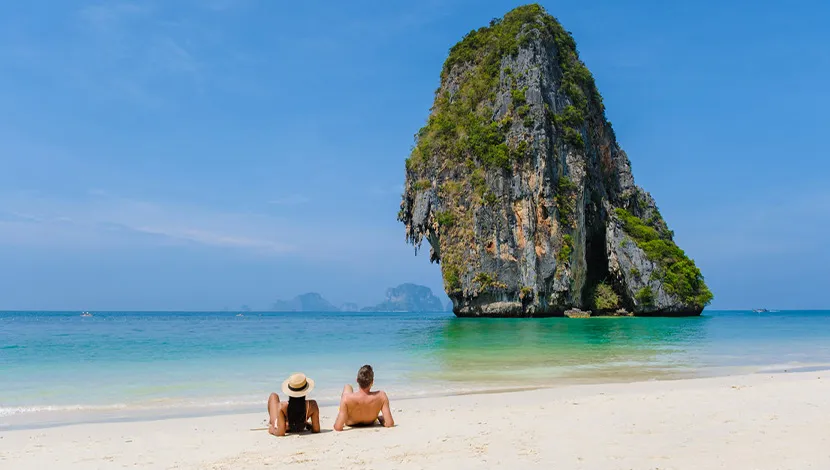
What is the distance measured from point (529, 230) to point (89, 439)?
38.3 m

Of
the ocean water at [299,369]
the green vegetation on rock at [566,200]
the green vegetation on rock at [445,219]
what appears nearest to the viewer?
the ocean water at [299,369]

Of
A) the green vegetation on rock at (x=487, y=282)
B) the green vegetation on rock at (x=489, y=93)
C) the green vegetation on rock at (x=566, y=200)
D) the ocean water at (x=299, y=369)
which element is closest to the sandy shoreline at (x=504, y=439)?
the ocean water at (x=299, y=369)

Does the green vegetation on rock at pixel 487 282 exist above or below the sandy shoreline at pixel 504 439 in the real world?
above

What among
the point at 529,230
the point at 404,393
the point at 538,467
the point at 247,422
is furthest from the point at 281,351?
the point at 529,230

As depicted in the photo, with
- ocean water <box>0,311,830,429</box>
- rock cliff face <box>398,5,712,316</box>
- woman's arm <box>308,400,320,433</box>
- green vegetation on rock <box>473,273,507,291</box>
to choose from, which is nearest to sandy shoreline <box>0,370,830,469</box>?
woman's arm <box>308,400,320,433</box>

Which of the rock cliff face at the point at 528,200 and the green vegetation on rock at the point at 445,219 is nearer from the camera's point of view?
the rock cliff face at the point at 528,200

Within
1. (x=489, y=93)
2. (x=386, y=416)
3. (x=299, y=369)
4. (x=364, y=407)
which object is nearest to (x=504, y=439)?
(x=386, y=416)

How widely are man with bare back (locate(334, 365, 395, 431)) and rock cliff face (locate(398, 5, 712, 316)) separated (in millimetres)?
36060

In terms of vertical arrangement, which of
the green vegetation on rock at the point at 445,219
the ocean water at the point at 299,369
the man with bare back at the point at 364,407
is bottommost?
the ocean water at the point at 299,369

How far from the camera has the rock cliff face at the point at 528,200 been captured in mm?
42406

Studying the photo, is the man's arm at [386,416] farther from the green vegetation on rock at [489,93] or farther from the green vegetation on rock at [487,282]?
the green vegetation on rock at [489,93]

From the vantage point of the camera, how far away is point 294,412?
19.2 feet

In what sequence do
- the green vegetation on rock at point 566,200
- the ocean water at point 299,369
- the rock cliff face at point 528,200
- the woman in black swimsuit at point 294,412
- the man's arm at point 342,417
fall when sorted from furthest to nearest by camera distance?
the green vegetation on rock at point 566,200, the rock cliff face at point 528,200, the ocean water at point 299,369, the man's arm at point 342,417, the woman in black swimsuit at point 294,412

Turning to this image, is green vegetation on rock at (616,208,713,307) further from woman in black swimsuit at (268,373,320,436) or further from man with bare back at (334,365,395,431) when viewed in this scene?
woman in black swimsuit at (268,373,320,436)
